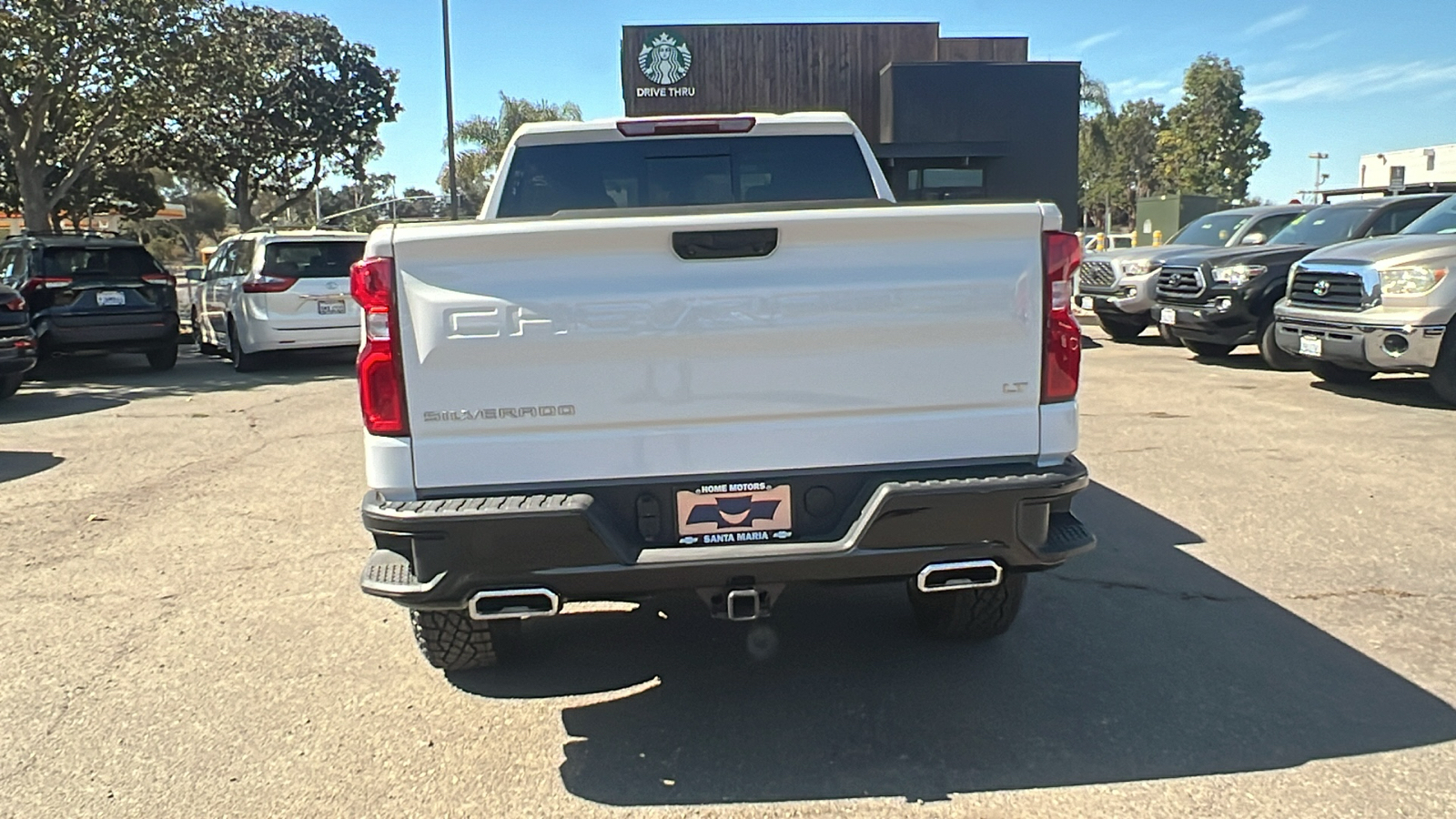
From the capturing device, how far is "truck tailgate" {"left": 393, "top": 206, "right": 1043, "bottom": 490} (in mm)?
3072

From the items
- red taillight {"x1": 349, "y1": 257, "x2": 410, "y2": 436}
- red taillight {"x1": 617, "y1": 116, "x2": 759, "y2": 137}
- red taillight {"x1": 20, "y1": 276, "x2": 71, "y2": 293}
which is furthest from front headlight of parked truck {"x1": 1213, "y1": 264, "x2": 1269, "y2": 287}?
red taillight {"x1": 20, "y1": 276, "x2": 71, "y2": 293}

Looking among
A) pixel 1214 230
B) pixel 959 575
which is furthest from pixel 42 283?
pixel 1214 230

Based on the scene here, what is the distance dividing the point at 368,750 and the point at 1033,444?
7.42 feet

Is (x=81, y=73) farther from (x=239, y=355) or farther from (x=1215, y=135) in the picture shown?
(x=1215, y=135)

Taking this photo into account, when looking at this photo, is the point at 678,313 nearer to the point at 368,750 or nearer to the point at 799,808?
the point at 799,808

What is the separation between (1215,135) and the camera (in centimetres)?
4259

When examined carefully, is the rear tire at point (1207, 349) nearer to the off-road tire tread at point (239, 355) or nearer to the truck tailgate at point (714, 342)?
the truck tailgate at point (714, 342)

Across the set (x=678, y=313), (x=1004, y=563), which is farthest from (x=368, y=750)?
(x=1004, y=563)

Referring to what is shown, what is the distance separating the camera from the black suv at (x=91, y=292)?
12.6m

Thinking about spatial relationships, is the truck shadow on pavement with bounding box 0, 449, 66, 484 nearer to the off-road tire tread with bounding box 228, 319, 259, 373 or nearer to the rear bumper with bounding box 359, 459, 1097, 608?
the off-road tire tread with bounding box 228, 319, 259, 373

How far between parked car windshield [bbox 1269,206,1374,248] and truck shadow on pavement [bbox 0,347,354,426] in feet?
35.7

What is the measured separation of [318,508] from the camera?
6617mm

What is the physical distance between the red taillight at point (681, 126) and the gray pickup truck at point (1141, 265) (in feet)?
31.1

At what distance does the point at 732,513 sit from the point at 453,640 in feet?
4.06
